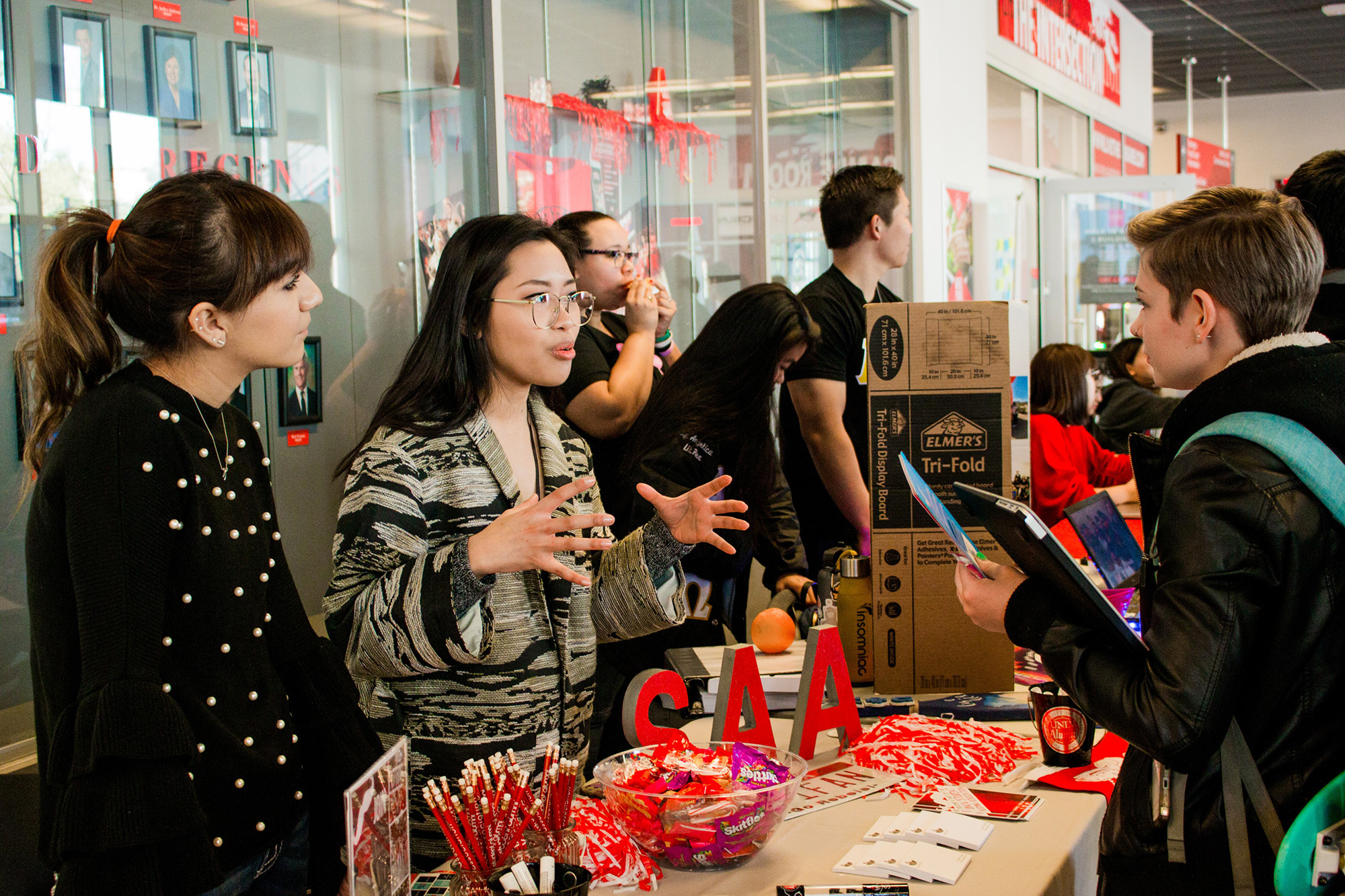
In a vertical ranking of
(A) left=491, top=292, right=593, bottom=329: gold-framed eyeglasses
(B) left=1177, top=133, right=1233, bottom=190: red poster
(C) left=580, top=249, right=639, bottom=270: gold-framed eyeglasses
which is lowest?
(A) left=491, top=292, right=593, bottom=329: gold-framed eyeglasses

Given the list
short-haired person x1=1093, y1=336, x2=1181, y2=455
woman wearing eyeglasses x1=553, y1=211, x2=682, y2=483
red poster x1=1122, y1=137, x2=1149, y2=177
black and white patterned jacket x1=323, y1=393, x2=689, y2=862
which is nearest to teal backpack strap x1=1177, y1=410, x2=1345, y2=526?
black and white patterned jacket x1=323, y1=393, x2=689, y2=862

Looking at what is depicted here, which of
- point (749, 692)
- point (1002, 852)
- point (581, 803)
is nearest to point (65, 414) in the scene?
point (581, 803)

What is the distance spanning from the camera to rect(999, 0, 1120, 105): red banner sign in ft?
24.8

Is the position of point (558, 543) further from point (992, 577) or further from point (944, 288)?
point (944, 288)

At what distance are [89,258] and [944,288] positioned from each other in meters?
5.69

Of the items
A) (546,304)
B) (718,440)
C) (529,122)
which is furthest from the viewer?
(529,122)

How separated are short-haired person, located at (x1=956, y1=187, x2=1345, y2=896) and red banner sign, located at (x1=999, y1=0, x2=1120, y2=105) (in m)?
6.47

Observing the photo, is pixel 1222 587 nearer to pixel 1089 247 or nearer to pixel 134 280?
pixel 134 280

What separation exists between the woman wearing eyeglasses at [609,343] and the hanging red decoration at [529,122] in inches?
15.0

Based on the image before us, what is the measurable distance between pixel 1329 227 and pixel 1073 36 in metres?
7.67

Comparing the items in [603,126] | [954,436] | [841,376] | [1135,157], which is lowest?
[954,436]

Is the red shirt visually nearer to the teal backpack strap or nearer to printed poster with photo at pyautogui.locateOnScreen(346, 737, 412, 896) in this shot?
the teal backpack strap

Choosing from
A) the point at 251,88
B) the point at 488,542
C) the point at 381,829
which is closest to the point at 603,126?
the point at 251,88

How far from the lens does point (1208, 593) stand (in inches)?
46.3
